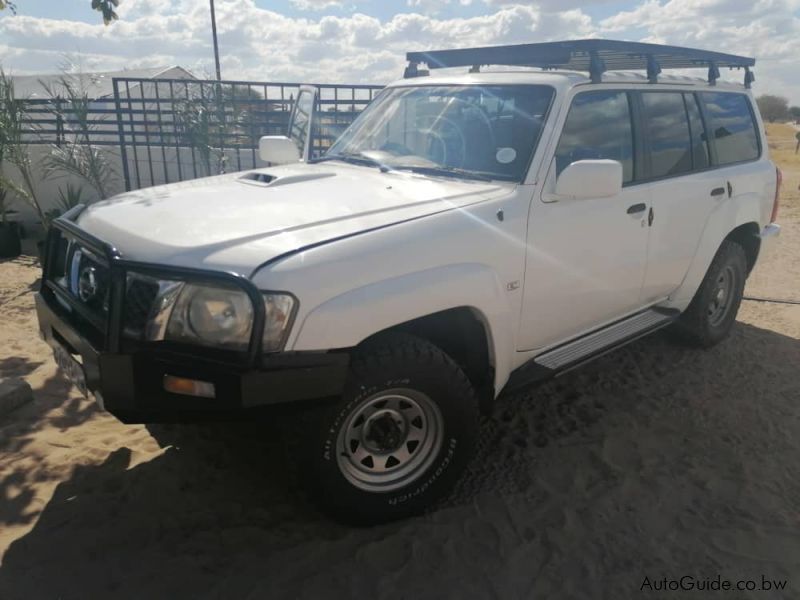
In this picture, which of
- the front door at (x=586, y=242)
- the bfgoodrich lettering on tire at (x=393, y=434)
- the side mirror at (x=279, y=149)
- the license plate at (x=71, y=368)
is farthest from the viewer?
the side mirror at (x=279, y=149)

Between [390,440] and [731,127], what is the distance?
141 inches

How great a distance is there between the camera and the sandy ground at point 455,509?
8.11 feet

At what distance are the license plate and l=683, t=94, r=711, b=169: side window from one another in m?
3.78

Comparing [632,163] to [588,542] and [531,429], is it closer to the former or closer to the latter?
[531,429]

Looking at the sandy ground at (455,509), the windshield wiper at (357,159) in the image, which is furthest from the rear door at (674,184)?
the windshield wiper at (357,159)

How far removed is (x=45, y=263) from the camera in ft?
9.98

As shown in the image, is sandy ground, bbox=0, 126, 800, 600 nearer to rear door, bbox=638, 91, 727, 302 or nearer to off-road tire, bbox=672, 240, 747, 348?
off-road tire, bbox=672, 240, 747, 348

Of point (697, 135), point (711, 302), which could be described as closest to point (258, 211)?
point (697, 135)

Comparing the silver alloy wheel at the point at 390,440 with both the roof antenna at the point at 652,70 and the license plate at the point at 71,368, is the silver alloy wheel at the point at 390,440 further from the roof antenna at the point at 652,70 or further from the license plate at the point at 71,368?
the roof antenna at the point at 652,70

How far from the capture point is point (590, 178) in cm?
288

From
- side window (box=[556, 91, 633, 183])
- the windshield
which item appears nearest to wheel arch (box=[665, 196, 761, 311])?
side window (box=[556, 91, 633, 183])

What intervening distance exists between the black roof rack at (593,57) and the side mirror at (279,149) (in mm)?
957

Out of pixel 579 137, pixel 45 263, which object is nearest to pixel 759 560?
pixel 579 137

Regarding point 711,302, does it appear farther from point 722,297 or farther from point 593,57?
point 593,57
